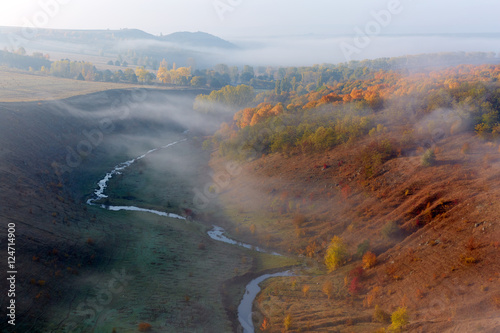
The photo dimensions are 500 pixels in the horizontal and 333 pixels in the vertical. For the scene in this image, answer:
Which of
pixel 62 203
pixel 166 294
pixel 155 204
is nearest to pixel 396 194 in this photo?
pixel 166 294

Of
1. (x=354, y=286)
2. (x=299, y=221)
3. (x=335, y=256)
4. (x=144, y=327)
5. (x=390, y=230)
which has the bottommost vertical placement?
(x=144, y=327)

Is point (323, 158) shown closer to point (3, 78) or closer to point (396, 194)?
point (396, 194)

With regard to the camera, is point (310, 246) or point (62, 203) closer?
point (310, 246)

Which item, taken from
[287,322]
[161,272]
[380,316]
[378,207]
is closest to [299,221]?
[378,207]

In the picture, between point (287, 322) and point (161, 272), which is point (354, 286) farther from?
point (161, 272)

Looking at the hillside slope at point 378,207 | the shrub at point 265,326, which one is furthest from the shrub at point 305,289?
the shrub at point 265,326

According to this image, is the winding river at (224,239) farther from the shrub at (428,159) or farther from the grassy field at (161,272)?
the shrub at (428,159)
